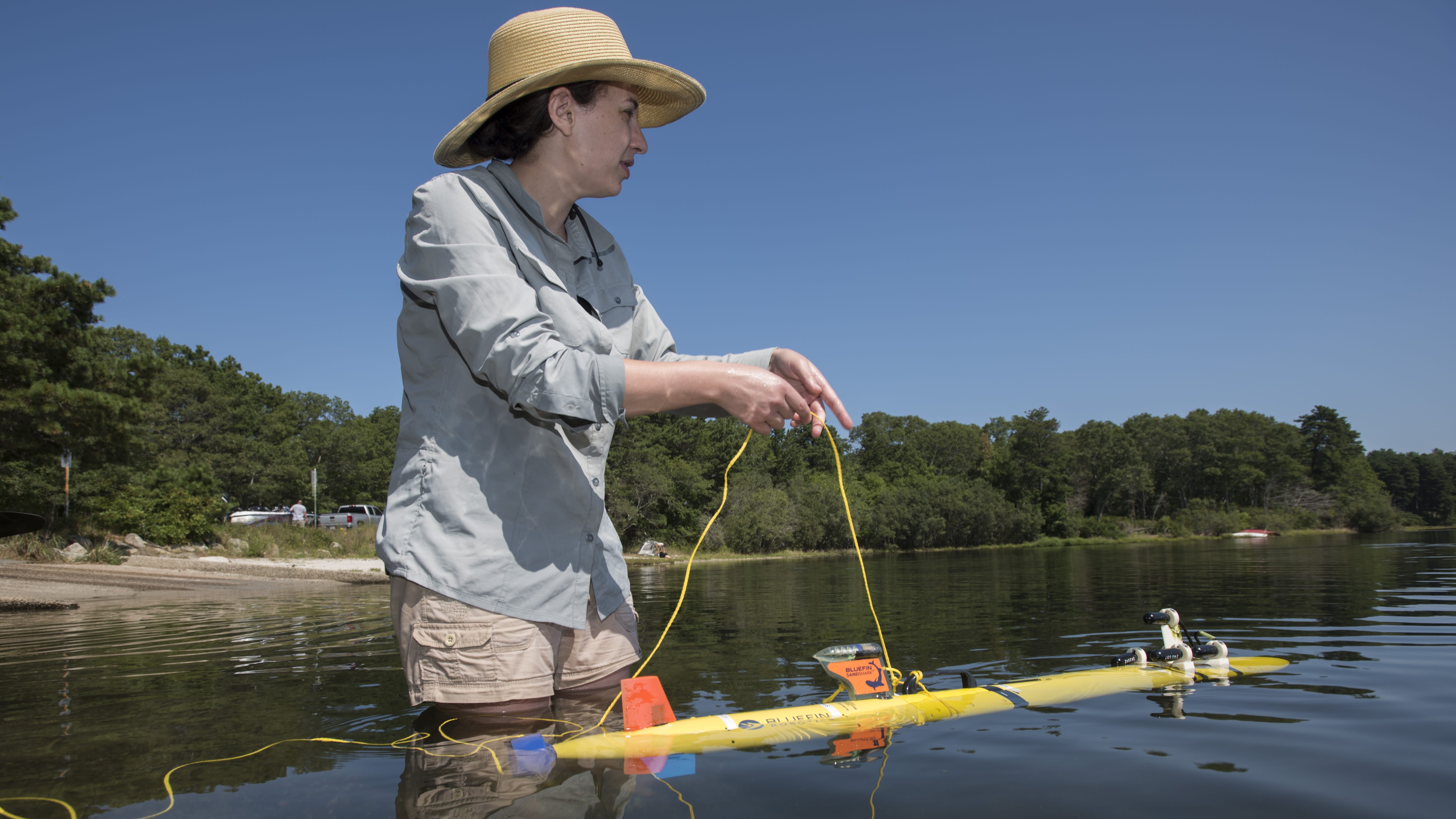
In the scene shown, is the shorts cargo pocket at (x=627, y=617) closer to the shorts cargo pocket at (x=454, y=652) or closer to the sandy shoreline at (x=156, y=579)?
the shorts cargo pocket at (x=454, y=652)

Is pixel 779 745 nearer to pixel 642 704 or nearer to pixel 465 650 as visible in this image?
pixel 642 704

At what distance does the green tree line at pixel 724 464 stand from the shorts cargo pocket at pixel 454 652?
24.0 ft

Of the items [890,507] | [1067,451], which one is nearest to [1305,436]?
[1067,451]

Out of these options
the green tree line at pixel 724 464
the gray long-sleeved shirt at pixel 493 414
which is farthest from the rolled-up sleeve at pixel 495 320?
the green tree line at pixel 724 464

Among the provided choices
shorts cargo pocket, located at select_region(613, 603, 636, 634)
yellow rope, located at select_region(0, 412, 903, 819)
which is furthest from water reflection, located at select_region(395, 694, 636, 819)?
shorts cargo pocket, located at select_region(613, 603, 636, 634)

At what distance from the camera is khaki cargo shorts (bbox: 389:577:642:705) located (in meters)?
1.74

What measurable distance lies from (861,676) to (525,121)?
7.85 ft

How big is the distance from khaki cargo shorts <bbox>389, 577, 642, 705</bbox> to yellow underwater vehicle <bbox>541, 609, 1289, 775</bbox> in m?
0.22

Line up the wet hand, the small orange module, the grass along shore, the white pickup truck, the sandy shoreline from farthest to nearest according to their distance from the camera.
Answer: the white pickup truck
the grass along shore
the sandy shoreline
the small orange module
the wet hand

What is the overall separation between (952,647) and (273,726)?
5.10m

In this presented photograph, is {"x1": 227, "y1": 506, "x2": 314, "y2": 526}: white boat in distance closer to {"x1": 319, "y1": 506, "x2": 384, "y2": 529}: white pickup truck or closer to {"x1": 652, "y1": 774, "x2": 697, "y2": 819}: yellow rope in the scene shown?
{"x1": 319, "y1": 506, "x2": 384, "y2": 529}: white pickup truck

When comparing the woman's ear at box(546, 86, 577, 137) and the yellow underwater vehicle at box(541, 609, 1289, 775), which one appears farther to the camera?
the yellow underwater vehicle at box(541, 609, 1289, 775)

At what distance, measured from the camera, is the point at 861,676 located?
3.16 m

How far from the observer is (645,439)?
184 ft
